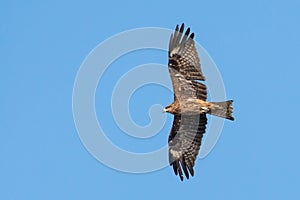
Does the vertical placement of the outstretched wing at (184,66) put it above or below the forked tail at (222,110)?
above

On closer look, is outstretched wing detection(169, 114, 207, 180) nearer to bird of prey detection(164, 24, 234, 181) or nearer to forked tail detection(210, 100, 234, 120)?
bird of prey detection(164, 24, 234, 181)

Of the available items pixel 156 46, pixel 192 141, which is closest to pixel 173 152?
pixel 192 141

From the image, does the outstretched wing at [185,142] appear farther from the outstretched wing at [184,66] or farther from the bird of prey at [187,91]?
the outstretched wing at [184,66]

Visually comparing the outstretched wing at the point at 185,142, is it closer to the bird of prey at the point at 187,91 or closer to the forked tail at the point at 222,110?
the bird of prey at the point at 187,91

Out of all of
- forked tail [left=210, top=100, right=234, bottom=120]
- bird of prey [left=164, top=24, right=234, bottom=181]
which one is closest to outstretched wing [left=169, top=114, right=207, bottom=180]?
bird of prey [left=164, top=24, right=234, bottom=181]

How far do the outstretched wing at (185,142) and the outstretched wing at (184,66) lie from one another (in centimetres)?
54

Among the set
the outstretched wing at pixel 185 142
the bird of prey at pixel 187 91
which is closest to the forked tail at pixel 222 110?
the bird of prey at pixel 187 91

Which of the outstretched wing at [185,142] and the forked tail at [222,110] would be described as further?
the outstretched wing at [185,142]

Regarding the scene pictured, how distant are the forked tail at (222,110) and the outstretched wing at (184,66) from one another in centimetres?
29

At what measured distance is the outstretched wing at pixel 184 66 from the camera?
25734 mm

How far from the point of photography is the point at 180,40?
25.8m

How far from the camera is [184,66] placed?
84.7ft

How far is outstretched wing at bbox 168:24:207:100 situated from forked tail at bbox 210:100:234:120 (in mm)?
292

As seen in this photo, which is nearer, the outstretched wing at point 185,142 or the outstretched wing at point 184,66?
the outstretched wing at point 184,66
